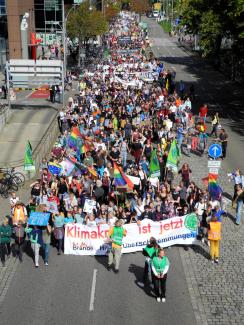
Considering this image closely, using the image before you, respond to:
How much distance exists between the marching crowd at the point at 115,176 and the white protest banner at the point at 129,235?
23 cm

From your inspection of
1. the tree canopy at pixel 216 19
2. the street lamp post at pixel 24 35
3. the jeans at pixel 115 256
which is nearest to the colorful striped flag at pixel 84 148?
the jeans at pixel 115 256

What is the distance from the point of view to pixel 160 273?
12.6 metres

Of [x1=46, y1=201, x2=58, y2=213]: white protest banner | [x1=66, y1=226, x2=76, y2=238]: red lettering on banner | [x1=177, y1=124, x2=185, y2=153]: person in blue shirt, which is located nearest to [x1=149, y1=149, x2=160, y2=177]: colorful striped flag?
[x1=46, y1=201, x2=58, y2=213]: white protest banner

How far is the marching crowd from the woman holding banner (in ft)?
0.08

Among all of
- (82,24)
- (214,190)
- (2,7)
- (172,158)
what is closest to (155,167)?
(172,158)

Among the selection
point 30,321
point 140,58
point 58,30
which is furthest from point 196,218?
point 58,30

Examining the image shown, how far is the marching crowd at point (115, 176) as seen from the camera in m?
15.2

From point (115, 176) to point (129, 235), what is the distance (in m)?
3.52

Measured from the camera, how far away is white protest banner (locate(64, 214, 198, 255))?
598 inches

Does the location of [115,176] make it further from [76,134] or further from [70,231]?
[76,134]

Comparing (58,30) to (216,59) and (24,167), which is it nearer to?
(216,59)

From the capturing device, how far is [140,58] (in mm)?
60500

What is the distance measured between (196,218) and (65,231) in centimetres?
364

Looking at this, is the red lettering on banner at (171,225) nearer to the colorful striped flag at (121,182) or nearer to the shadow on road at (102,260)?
the shadow on road at (102,260)
